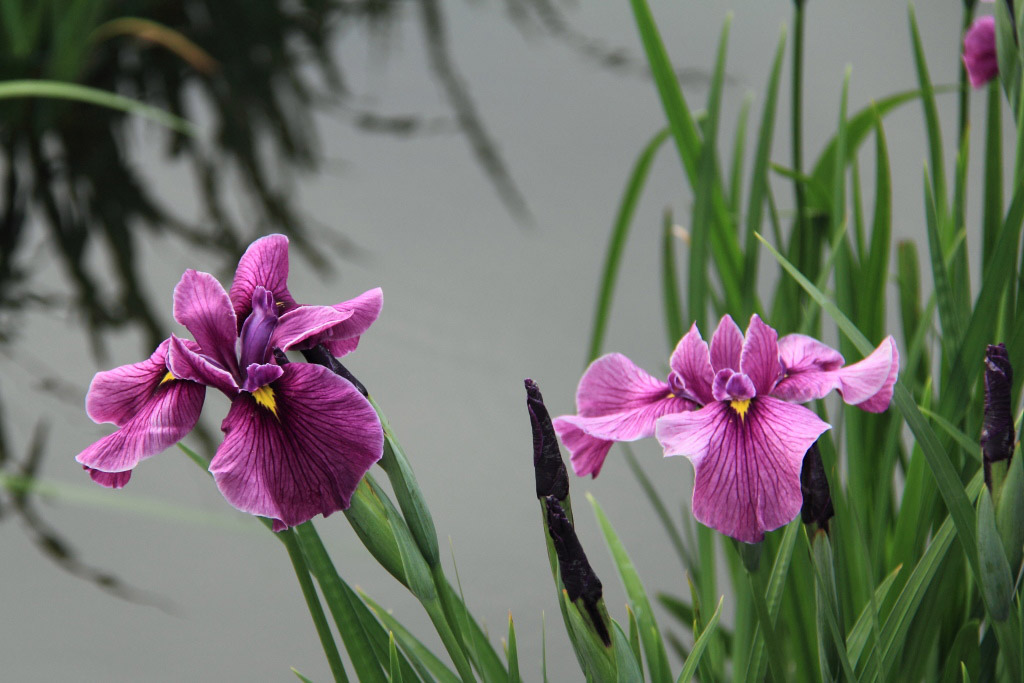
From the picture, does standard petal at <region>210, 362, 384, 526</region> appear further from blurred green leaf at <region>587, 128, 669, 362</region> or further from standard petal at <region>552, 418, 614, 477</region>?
blurred green leaf at <region>587, 128, 669, 362</region>

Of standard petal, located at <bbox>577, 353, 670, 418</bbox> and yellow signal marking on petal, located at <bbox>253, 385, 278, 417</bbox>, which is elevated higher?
standard petal, located at <bbox>577, 353, 670, 418</bbox>

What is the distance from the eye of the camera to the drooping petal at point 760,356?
0.28 metres

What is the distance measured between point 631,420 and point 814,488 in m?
0.07

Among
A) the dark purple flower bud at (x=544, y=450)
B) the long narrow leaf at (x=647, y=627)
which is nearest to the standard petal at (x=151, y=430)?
the dark purple flower bud at (x=544, y=450)

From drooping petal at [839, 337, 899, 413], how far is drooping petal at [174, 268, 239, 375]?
0.71 feet

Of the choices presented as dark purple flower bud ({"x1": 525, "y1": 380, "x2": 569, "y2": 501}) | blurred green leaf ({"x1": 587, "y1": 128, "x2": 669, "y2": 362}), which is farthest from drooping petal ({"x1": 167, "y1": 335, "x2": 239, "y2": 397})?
blurred green leaf ({"x1": 587, "y1": 128, "x2": 669, "y2": 362})

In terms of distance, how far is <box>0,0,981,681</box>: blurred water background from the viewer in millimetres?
560

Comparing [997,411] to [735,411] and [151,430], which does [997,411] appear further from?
[151,430]

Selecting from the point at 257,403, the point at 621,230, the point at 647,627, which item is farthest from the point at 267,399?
the point at 621,230

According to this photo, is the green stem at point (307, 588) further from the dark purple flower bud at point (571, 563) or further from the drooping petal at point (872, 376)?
the drooping petal at point (872, 376)

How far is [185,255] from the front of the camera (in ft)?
2.76

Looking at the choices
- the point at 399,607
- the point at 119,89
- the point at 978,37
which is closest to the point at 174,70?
the point at 119,89

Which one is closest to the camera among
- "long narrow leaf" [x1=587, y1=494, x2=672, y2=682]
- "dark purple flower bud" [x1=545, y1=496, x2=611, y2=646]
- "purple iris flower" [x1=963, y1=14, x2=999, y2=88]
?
"dark purple flower bud" [x1=545, y1=496, x2=611, y2=646]

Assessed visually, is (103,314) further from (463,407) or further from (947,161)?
(947,161)
